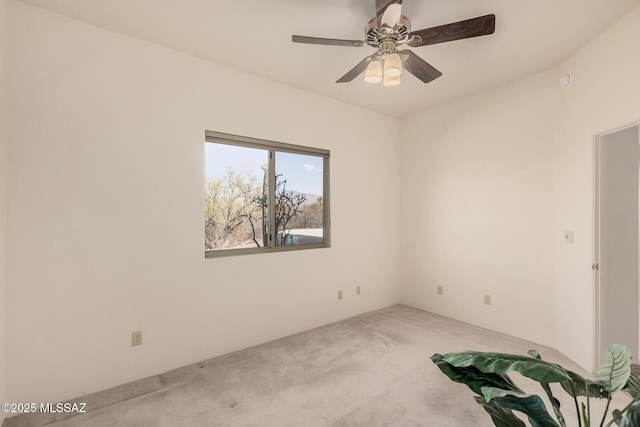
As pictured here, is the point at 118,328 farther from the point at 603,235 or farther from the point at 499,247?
the point at 603,235

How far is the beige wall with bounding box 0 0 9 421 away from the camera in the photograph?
1.87 m

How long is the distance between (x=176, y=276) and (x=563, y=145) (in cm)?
363

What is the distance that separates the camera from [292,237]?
343 centimetres

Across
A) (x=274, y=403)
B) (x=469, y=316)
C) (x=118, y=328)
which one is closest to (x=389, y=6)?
(x=274, y=403)

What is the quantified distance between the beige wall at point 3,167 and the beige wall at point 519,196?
13.1 ft

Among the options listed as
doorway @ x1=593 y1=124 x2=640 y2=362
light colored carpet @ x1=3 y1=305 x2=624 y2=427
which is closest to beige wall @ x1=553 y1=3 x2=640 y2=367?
doorway @ x1=593 y1=124 x2=640 y2=362

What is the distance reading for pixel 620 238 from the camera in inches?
103

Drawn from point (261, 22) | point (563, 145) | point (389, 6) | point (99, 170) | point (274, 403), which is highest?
point (261, 22)

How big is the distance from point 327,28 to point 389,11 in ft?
2.55

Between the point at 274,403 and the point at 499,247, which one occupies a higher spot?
the point at 499,247

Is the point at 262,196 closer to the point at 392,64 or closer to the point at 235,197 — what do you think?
the point at 235,197

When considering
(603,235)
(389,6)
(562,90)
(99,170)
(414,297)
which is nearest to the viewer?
(389,6)

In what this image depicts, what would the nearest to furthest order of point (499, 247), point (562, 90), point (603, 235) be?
point (603, 235) < point (562, 90) < point (499, 247)

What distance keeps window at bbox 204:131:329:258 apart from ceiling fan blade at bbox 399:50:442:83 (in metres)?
1.46
